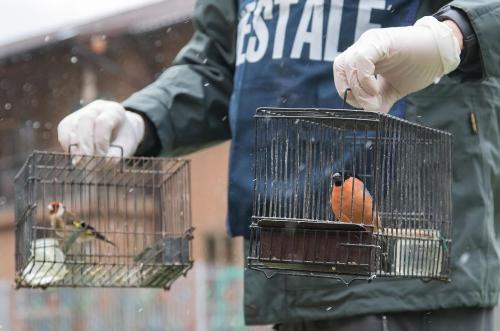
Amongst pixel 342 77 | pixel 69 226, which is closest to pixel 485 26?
pixel 342 77

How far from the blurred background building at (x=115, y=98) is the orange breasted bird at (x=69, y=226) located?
12.9 ft

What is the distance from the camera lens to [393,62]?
1960 millimetres

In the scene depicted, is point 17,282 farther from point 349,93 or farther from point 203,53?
point 349,93

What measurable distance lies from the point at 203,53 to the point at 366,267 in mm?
1087

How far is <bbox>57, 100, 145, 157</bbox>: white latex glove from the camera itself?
8.14 feet

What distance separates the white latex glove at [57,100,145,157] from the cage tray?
2.32 feet

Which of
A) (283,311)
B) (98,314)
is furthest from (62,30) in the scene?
(283,311)

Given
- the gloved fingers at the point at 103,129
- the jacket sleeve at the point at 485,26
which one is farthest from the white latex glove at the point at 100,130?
the jacket sleeve at the point at 485,26

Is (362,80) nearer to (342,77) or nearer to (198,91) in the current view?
(342,77)

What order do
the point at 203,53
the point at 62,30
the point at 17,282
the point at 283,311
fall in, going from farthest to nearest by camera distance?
1. the point at 62,30
2. the point at 203,53
3. the point at 17,282
4. the point at 283,311

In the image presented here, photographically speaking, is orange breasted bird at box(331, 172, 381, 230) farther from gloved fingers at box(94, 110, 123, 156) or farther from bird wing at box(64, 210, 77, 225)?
bird wing at box(64, 210, 77, 225)

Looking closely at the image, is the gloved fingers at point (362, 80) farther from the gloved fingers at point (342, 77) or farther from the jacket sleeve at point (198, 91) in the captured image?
the jacket sleeve at point (198, 91)

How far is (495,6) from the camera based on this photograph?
2062 millimetres

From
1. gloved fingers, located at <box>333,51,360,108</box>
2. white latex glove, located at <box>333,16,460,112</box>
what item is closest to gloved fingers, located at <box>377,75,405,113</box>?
white latex glove, located at <box>333,16,460,112</box>
